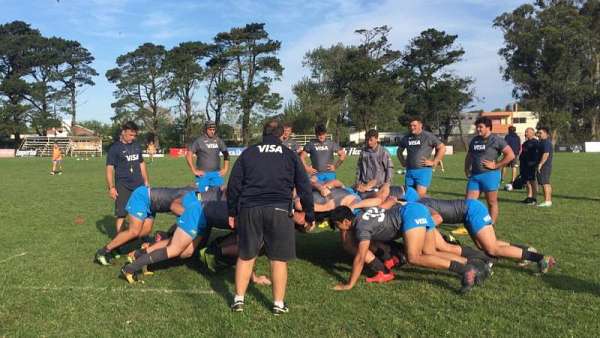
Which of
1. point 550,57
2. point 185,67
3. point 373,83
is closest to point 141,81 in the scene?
point 185,67

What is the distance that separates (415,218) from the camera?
556 centimetres

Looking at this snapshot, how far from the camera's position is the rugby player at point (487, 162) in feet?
26.8

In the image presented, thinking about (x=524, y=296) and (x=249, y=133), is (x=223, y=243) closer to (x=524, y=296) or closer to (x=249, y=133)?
(x=524, y=296)

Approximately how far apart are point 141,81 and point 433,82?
131 ft

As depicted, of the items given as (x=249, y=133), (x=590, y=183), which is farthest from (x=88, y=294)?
(x=249, y=133)

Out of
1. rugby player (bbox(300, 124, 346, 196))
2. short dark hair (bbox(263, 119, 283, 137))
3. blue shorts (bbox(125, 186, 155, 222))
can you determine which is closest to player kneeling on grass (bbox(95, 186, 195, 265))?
blue shorts (bbox(125, 186, 155, 222))

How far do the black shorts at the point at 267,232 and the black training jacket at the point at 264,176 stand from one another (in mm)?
80

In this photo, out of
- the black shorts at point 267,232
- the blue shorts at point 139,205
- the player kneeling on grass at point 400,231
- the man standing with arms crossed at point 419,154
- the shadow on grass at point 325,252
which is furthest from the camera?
the man standing with arms crossed at point 419,154

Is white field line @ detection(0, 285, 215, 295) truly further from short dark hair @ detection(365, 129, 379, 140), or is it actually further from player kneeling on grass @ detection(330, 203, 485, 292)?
short dark hair @ detection(365, 129, 379, 140)

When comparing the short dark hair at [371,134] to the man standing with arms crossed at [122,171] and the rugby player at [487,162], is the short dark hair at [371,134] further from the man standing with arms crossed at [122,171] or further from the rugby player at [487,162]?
the man standing with arms crossed at [122,171]

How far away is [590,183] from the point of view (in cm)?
1609

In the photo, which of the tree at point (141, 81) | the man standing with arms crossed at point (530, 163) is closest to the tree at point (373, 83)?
the tree at point (141, 81)

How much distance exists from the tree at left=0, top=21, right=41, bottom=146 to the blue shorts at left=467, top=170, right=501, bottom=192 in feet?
218

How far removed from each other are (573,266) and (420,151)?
3227 millimetres
